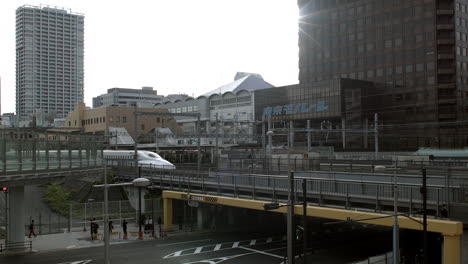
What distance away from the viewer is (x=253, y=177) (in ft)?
103

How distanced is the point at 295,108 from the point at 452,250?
78.5 m

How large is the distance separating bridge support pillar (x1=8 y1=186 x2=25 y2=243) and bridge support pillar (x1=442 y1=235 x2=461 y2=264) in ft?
78.4

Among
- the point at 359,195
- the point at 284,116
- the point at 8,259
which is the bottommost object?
the point at 8,259

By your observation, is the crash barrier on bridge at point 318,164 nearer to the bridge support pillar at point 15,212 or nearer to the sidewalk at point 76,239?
the sidewalk at point 76,239

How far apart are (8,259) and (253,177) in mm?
15734

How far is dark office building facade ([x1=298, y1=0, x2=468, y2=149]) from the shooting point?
83625mm

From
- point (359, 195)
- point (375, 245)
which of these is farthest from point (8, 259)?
point (375, 245)

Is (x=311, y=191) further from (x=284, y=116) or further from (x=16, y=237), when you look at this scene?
(x=284, y=116)

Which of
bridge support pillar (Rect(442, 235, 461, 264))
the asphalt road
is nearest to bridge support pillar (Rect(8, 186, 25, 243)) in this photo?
the asphalt road

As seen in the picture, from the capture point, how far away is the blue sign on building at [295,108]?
9194 centimetres

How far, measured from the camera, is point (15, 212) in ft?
95.0

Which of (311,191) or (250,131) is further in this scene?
(250,131)

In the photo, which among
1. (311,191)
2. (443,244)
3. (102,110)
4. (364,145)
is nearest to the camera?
(443,244)

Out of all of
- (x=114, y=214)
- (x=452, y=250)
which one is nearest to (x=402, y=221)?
(x=452, y=250)
